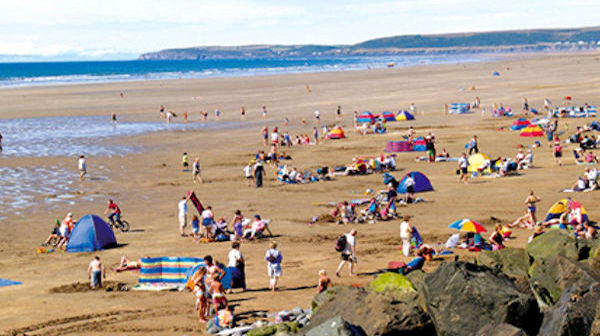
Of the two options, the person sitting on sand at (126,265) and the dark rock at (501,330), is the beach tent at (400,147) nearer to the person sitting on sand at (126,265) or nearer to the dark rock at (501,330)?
the person sitting on sand at (126,265)

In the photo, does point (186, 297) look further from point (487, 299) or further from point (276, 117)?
point (276, 117)

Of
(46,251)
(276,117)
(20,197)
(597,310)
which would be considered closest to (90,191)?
(20,197)

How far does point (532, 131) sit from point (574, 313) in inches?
1340

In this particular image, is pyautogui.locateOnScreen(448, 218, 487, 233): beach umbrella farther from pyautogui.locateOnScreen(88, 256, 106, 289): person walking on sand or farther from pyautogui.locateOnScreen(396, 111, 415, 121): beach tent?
pyautogui.locateOnScreen(396, 111, 415, 121): beach tent

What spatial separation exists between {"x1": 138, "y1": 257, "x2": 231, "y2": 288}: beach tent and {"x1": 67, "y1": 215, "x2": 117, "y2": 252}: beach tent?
4.66m

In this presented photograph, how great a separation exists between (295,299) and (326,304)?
349cm

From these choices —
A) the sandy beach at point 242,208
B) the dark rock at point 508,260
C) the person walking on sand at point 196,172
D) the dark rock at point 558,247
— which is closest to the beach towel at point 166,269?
the sandy beach at point 242,208

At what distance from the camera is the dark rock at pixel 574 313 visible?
10.1 metres

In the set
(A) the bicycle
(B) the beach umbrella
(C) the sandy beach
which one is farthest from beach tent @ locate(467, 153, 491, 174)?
(A) the bicycle

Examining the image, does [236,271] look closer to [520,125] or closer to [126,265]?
[126,265]

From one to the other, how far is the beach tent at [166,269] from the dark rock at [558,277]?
8076 millimetres

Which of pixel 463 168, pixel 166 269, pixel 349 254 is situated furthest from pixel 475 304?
pixel 463 168

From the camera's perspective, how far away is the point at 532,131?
1681 inches

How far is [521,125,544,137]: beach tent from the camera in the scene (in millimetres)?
42656
